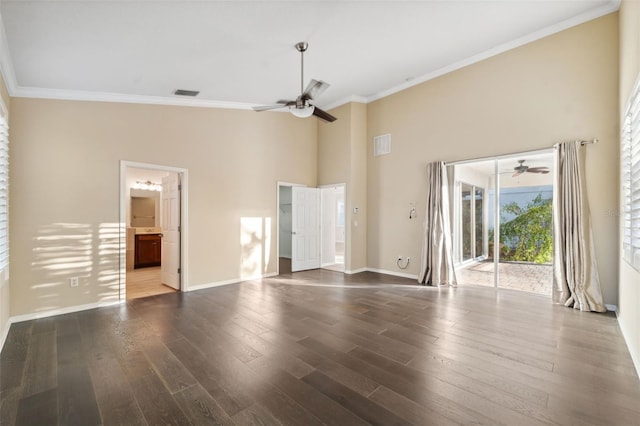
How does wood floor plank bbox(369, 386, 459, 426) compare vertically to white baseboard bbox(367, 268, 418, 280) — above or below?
below

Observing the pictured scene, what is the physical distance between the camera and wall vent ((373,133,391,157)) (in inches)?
261

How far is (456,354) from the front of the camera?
2.84 meters

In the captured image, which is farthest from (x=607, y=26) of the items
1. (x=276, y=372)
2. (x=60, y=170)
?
(x=60, y=170)

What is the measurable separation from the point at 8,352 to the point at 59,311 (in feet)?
4.22

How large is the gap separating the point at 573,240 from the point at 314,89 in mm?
4104

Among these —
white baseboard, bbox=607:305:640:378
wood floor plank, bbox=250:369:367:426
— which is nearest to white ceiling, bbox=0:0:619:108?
wood floor plank, bbox=250:369:367:426

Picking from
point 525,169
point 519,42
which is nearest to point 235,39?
point 519,42

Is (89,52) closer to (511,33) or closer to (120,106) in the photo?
(120,106)

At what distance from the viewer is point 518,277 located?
5113 millimetres

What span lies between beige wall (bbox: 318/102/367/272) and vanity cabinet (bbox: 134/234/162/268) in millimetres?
4689

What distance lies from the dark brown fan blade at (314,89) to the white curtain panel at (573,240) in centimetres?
350

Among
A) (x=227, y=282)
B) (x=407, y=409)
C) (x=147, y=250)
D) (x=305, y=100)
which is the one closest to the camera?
(x=407, y=409)

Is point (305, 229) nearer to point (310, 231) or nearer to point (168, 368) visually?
point (310, 231)

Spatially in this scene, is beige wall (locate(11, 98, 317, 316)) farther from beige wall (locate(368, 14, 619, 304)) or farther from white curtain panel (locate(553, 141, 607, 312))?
white curtain panel (locate(553, 141, 607, 312))
